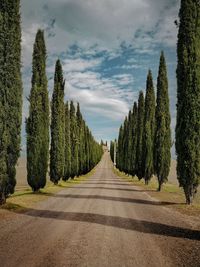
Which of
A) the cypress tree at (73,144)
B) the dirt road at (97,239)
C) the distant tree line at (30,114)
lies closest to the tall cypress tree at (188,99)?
the dirt road at (97,239)

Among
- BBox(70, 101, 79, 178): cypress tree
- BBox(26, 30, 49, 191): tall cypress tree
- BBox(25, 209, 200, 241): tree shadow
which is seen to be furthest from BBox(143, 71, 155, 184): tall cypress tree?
BBox(25, 209, 200, 241): tree shadow

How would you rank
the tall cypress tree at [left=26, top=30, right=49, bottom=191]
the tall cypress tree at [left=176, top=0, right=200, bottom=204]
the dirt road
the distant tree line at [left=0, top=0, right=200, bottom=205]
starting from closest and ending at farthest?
the dirt road
the distant tree line at [left=0, top=0, right=200, bottom=205]
the tall cypress tree at [left=176, top=0, right=200, bottom=204]
the tall cypress tree at [left=26, top=30, right=49, bottom=191]

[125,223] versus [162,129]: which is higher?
[162,129]

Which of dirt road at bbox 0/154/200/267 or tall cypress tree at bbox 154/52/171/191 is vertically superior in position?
tall cypress tree at bbox 154/52/171/191

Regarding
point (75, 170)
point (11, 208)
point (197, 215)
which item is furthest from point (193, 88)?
point (75, 170)

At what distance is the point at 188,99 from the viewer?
741 inches

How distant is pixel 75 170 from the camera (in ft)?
160

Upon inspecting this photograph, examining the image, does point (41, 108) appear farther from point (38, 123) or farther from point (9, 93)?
point (9, 93)

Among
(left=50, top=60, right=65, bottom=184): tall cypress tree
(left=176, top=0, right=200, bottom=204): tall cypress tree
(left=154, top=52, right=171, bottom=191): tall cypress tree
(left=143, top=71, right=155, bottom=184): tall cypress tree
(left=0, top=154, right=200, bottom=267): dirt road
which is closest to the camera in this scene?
(left=0, top=154, right=200, bottom=267): dirt road

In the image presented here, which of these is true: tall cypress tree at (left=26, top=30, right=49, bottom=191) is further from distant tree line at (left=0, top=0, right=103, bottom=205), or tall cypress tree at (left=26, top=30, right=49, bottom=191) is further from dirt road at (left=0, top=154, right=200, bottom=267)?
dirt road at (left=0, top=154, right=200, bottom=267)

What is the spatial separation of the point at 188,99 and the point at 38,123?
430 inches

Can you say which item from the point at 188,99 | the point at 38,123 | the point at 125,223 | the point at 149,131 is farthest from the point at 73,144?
the point at 125,223

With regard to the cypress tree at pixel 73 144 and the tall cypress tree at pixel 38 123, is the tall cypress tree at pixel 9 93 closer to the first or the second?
the tall cypress tree at pixel 38 123

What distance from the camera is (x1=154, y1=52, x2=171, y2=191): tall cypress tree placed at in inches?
1117
